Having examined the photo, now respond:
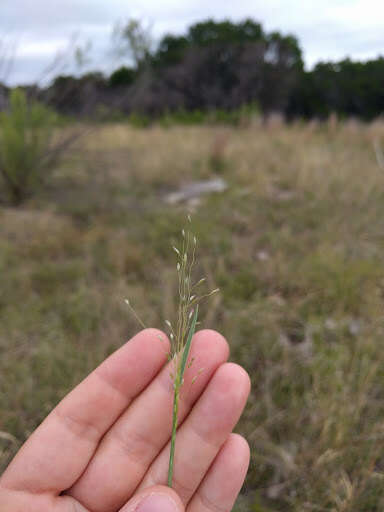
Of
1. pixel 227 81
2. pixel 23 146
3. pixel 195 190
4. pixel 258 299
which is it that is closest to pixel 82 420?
pixel 258 299

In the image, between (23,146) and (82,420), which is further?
(23,146)

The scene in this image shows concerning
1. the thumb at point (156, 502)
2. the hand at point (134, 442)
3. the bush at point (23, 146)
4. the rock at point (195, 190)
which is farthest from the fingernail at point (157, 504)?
the bush at point (23, 146)

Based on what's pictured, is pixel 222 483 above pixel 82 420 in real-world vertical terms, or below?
below

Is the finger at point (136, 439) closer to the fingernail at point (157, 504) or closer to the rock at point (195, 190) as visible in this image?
the fingernail at point (157, 504)

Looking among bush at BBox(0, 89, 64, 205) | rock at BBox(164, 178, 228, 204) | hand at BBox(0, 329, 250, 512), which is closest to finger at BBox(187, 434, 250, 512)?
hand at BBox(0, 329, 250, 512)

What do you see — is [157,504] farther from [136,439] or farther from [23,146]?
[23,146]

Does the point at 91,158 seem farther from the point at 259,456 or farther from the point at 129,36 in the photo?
the point at 259,456

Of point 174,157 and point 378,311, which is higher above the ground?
point 174,157

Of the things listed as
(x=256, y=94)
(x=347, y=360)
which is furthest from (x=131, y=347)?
(x=256, y=94)
